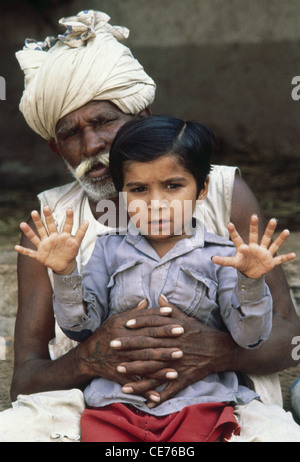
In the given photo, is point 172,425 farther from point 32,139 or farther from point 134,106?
point 32,139

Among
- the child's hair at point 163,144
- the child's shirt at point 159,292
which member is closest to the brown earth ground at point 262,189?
the child's shirt at point 159,292

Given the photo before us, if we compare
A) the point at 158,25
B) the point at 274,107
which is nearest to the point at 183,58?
the point at 158,25

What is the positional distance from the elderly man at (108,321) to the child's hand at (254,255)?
42 centimetres

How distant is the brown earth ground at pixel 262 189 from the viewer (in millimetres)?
5695

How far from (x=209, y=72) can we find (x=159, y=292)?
13.7 ft

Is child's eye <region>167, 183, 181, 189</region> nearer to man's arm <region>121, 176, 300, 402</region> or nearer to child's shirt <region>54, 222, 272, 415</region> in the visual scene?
child's shirt <region>54, 222, 272, 415</region>

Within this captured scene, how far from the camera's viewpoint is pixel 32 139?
6.67 m

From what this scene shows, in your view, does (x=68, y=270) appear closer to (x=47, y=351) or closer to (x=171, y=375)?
(x=171, y=375)

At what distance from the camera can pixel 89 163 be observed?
10.2 feet

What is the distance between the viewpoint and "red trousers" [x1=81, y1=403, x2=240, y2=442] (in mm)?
2488

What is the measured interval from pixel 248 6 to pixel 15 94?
2.09m

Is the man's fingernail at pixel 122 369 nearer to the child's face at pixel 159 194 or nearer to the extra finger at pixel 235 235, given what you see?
the child's face at pixel 159 194

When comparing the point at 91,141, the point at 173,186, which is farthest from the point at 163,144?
the point at 91,141

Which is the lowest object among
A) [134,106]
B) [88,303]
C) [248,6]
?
[88,303]
